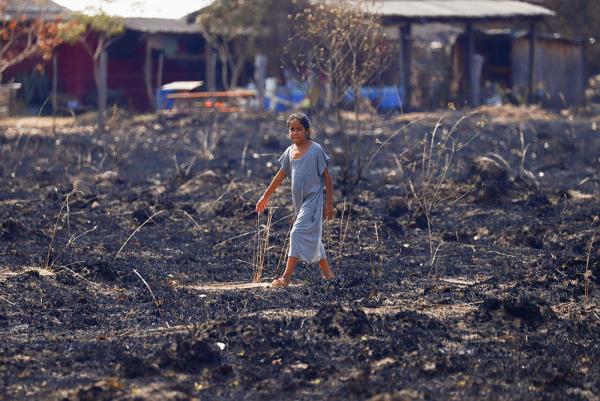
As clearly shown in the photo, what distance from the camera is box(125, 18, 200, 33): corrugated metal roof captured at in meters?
27.1

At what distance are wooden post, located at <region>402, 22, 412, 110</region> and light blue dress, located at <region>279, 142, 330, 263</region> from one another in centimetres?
1617

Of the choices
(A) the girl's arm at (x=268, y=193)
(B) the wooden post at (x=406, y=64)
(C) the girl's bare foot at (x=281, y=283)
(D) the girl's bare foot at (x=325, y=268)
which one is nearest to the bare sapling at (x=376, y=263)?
(D) the girl's bare foot at (x=325, y=268)

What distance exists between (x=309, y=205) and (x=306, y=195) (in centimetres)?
8

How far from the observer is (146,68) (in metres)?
27.4

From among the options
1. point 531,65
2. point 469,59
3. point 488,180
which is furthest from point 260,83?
point 488,180

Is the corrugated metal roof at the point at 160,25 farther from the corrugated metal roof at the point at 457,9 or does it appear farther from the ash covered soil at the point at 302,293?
the ash covered soil at the point at 302,293

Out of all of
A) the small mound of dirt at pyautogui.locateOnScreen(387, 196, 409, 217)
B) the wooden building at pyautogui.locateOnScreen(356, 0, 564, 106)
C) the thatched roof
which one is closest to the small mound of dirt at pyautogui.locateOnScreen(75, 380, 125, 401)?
the small mound of dirt at pyautogui.locateOnScreen(387, 196, 409, 217)

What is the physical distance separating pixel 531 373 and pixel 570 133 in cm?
1370

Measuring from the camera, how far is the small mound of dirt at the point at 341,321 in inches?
230

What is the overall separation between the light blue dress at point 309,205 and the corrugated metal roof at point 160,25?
19.9 meters

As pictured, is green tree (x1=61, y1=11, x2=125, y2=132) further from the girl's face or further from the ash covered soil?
the girl's face

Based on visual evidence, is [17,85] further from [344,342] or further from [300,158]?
[344,342]

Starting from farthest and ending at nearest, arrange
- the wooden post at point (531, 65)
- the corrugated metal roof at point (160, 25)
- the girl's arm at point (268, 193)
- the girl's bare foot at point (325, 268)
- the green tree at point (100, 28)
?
1. the corrugated metal roof at point (160, 25)
2. the wooden post at point (531, 65)
3. the green tree at point (100, 28)
4. the girl's bare foot at point (325, 268)
5. the girl's arm at point (268, 193)

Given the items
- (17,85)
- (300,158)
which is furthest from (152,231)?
(17,85)
